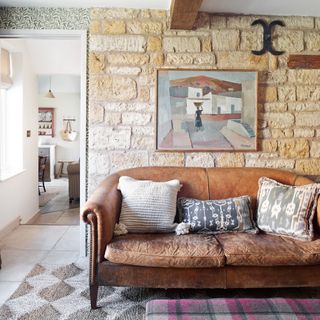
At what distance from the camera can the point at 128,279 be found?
2.30m

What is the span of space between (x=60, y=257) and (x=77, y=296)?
0.79 meters

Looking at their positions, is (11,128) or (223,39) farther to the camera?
(11,128)

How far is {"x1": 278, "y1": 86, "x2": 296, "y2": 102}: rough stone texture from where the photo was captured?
3.23 meters

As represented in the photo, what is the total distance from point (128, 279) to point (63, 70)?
4.18 meters

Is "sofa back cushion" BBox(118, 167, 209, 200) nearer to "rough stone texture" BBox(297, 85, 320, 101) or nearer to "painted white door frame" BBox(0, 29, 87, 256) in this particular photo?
"painted white door frame" BBox(0, 29, 87, 256)

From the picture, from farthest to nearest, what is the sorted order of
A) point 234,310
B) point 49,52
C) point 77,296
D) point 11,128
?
point 49,52 → point 11,128 → point 77,296 → point 234,310

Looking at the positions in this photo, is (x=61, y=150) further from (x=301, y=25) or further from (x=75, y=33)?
(x=301, y=25)

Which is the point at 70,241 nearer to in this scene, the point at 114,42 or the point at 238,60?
the point at 114,42

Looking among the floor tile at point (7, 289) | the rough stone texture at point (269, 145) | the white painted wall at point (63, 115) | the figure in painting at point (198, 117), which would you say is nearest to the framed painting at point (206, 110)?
the figure in painting at point (198, 117)

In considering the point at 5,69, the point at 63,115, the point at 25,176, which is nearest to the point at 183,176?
the point at 25,176

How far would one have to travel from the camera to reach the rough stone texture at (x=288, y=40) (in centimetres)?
321

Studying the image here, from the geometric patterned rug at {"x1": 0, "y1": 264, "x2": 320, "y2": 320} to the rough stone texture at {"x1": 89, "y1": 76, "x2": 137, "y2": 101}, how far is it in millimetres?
1579

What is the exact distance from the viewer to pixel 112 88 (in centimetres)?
317

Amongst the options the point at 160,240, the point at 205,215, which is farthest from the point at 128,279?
the point at 205,215
